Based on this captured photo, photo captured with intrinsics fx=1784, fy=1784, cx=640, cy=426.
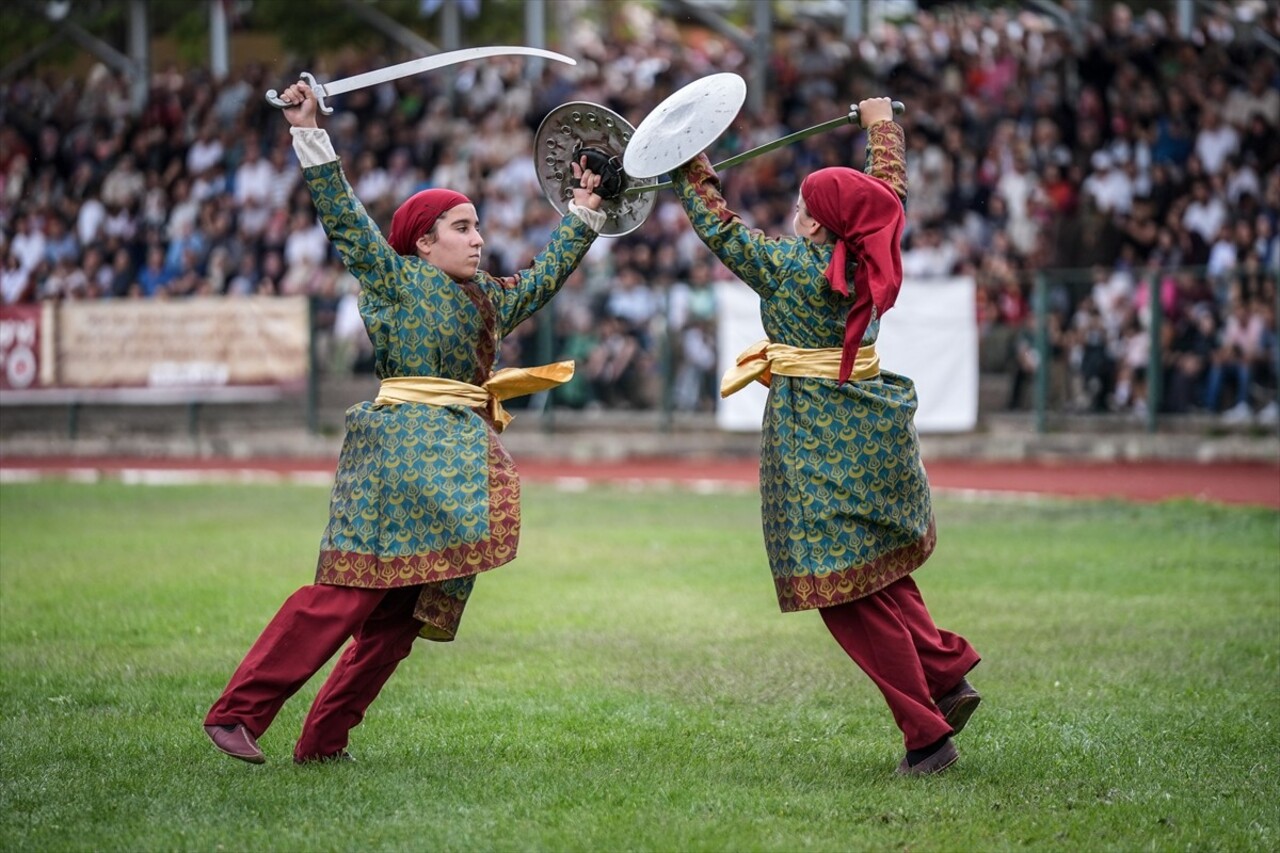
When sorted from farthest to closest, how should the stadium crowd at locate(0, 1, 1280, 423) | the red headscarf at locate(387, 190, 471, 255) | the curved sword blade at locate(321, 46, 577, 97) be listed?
the stadium crowd at locate(0, 1, 1280, 423) → the red headscarf at locate(387, 190, 471, 255) → the curved sword blade at locate(321, 46, 577, 97)

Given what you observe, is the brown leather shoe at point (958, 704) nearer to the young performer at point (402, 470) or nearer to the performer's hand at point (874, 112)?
the young performer at point (402, 470)

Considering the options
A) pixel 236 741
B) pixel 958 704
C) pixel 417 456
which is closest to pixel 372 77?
pixel 417 456

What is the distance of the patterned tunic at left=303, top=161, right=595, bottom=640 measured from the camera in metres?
5.37

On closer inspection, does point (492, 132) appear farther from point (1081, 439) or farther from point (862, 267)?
point (862, 267)

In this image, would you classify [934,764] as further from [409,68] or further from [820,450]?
[409,68]

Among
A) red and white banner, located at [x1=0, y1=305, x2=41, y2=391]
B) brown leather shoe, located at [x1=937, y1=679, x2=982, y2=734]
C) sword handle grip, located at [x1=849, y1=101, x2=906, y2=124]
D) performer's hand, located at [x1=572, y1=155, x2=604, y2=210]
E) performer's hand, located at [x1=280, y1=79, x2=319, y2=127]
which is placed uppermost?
sword handle grip, located at [x1=849, y1=101, x2=906, y2=124]

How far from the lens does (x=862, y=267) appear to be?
545 cm

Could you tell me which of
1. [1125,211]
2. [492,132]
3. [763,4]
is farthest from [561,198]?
[763,4]

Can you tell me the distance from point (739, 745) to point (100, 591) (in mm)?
4723

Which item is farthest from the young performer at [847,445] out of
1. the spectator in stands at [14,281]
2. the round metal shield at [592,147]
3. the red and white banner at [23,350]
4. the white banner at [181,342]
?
the spectator in stands at [14,281]

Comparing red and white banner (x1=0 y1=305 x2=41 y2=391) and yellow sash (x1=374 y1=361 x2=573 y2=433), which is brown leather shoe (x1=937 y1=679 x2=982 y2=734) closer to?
yellow sash (x1=374 y1=361 x2=573 y2=433)

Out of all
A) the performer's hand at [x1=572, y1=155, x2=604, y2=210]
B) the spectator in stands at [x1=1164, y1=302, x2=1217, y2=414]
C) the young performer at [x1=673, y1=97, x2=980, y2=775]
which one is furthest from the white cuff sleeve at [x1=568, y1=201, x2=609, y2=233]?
the spectator in stands at [x1=1164, y1=302, x2=1217, y2=414]

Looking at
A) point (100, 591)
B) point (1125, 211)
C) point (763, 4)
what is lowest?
point (100, 591)

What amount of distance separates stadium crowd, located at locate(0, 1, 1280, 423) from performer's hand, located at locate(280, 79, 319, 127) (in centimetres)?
1114
